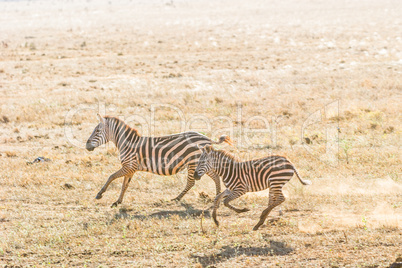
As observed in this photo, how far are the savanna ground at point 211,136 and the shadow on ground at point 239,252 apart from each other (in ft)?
0.13

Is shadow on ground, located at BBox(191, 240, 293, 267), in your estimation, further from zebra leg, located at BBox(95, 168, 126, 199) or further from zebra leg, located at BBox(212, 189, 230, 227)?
zebra leg, located at BBox(95, 168, 126, 199)

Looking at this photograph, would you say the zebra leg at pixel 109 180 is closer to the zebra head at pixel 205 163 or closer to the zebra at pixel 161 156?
the zebra at pixel 161 156

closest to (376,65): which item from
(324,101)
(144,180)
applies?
(324,101)

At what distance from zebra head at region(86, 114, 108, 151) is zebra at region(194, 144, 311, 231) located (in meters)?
3.62

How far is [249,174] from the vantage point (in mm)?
10570

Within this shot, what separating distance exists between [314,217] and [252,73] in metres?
21.8

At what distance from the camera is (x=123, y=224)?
432 inches

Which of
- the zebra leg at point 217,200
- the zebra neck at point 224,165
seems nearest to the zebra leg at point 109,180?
the zebra neck at point 224,165

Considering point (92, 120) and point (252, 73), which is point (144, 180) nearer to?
point (92, 120)

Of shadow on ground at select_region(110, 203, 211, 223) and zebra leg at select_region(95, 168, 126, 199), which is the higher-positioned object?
zebra leg at select_region(95, 168, 126, 199)

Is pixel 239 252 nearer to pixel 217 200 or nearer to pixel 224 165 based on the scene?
pixel 217 200

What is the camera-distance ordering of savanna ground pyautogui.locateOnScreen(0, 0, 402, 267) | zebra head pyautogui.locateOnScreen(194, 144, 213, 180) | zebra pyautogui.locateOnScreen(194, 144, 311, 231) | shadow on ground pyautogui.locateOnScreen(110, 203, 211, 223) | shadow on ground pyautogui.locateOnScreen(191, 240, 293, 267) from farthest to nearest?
shadow on ground pyautogui.locateOnScreen(110, 203, 211, 223) → zebra head pyautogui.locateOnScreen(194, 144, 213, 180) → zebra pyautogui.locateOnScreen(194, 144, 311, 231) → savanna ground pyautogui.locateOnScreen(0, 0, 402, 267) → shadow on ground pyautogui.locateOnScreen(191, 240, 293, 267)

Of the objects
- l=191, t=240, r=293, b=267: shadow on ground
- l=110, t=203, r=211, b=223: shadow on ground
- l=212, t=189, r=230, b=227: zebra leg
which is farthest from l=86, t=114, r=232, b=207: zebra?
l=191, t=240, r=293, b=267: shadow on ground

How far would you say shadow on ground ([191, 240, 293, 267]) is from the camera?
891 centimetres
